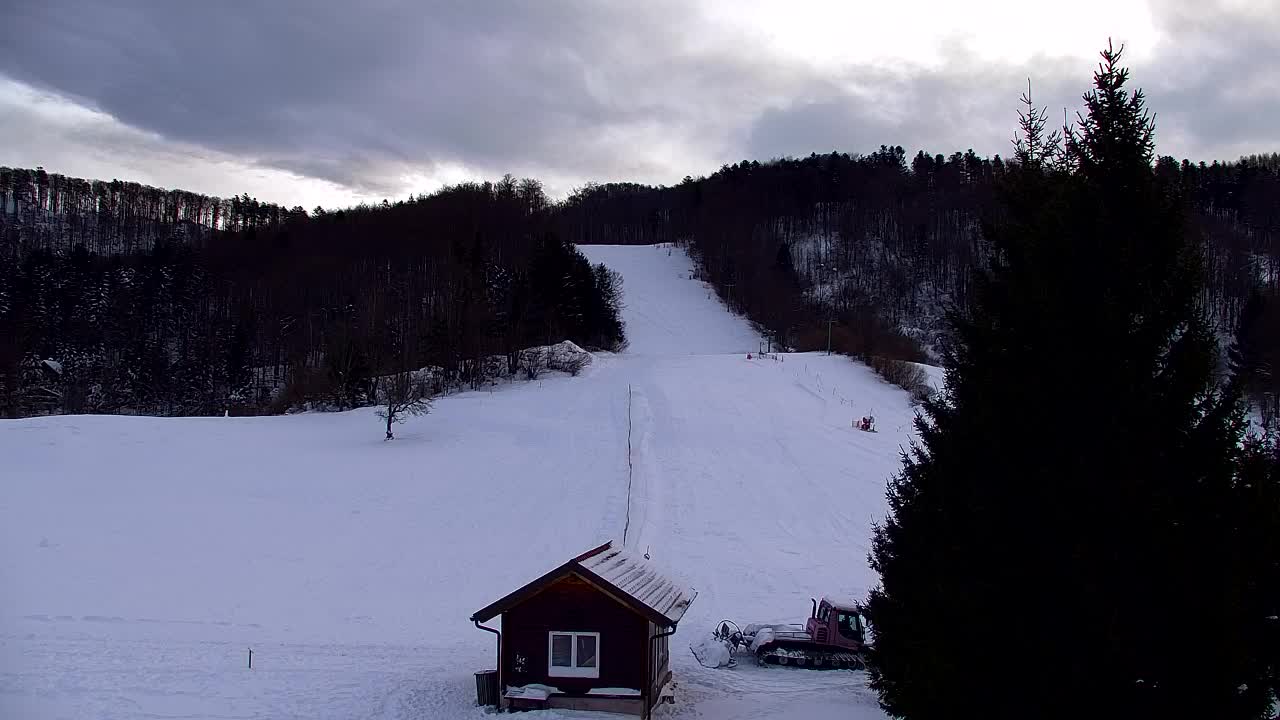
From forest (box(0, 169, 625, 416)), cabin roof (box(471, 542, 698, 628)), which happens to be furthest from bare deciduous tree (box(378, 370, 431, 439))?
cabin roof (box(471, 542, 698, 628))

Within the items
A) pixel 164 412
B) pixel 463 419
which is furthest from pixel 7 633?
pixel 164 412

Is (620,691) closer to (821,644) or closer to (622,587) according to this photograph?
(622,587)

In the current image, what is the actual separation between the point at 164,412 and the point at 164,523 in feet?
143

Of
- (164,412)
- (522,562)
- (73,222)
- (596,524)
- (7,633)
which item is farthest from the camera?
(73,222)

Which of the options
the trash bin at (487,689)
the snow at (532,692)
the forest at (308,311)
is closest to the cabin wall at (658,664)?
the snow at (532,692)

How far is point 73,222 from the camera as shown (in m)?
117

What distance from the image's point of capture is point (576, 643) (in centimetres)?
1356

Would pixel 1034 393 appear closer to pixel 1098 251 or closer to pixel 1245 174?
pixel 1098 251

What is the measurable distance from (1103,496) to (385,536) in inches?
829

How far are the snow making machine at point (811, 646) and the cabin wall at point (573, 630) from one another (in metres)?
3.56

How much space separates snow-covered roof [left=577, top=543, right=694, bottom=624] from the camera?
44.9ft

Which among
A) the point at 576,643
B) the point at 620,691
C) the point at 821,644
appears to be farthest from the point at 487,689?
the point at 821,644

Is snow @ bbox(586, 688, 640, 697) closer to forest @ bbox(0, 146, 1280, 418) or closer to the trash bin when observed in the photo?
the trash bin

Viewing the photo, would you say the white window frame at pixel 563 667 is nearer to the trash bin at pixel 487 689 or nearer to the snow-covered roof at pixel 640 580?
the trash bin at pixel 487 689
